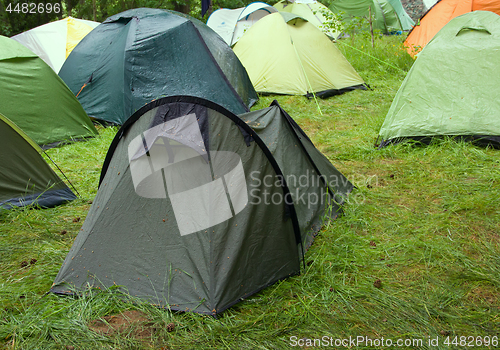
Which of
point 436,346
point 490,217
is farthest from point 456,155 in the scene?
point 436,346

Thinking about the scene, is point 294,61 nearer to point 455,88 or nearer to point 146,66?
point 146,66

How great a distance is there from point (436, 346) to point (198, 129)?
1.80m

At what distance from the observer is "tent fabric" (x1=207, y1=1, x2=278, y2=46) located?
12.0 meters

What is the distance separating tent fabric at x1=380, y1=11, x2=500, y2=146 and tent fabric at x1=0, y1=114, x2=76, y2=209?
3.70 meters

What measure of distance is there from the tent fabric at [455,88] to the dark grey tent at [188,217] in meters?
2.77

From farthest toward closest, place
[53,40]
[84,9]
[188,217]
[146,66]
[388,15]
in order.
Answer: [84,9], [388,15], [53,40], [146,66], [188,217]

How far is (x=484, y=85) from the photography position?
4.53 metres

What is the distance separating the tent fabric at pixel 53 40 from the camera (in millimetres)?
8547

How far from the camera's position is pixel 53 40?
8.70m

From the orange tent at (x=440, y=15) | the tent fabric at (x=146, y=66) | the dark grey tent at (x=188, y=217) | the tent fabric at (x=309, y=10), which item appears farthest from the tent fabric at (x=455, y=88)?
the tent fabric at (x=309, y=10)

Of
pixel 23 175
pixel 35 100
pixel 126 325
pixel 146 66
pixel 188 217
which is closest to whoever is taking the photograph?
pixel 126 325

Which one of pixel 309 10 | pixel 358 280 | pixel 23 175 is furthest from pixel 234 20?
pixel 358 280

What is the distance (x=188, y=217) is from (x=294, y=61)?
5.71 meters

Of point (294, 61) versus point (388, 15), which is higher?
point (294, 61)
